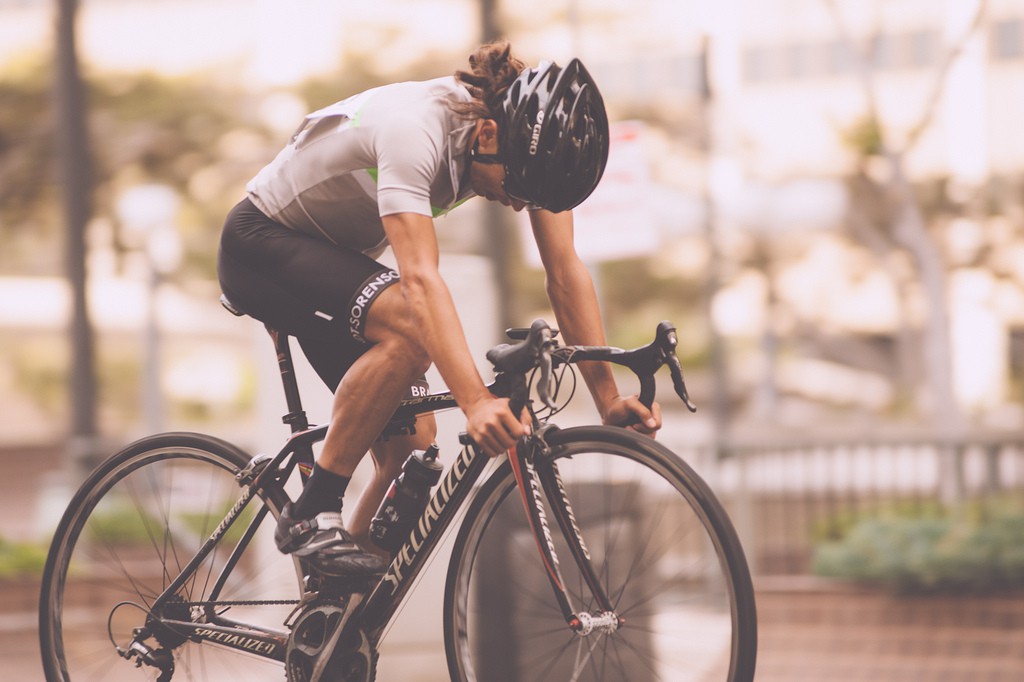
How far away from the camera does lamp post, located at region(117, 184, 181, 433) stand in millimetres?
14312

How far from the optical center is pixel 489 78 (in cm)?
326

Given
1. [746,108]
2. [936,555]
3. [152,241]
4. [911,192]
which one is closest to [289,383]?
[936,555]

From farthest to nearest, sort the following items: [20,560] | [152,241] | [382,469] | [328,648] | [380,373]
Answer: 1. [152,241]
2. [20,560]
3. [382,469]
4. [328,648]
5. [380,373]

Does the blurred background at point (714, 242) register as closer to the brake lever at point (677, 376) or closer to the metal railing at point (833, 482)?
the metal railing at point (833, 482)

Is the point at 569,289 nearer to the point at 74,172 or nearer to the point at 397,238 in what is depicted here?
the point at 397,238

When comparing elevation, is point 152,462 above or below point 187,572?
above

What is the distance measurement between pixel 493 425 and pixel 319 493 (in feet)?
2.04

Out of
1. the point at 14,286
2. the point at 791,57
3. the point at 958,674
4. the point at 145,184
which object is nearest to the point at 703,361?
the point at 791,57

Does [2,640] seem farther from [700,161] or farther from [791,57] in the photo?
[791,57]

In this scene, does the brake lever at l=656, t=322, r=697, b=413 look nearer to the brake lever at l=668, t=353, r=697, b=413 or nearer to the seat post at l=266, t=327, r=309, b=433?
the brake lever at l=668, t=353, r=697, b=413

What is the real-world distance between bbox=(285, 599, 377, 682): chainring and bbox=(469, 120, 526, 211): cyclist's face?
111 cm

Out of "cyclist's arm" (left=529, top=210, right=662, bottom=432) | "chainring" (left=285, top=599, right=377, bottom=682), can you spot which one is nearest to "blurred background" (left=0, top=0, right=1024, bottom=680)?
"cyclist's arm" (left=529, top=210, right=662, bottom=432)

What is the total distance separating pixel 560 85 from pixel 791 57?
1231 inches

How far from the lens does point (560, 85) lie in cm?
314
